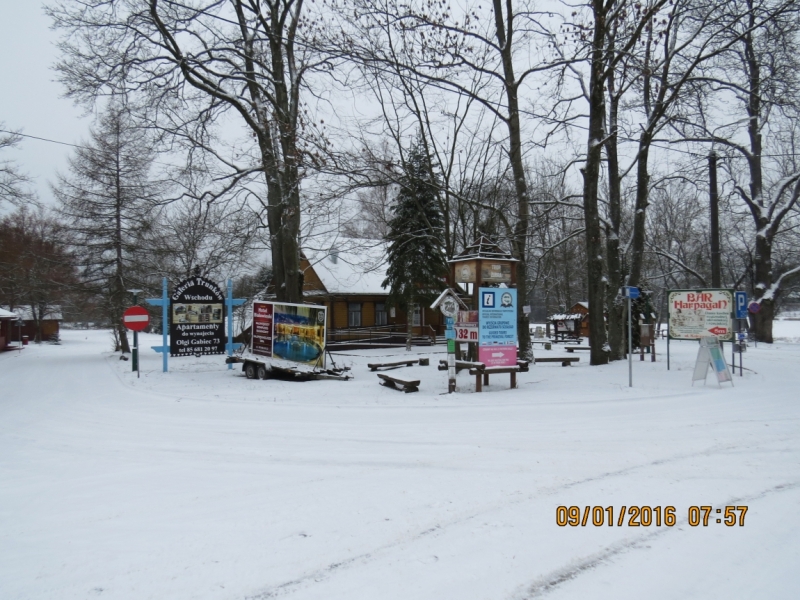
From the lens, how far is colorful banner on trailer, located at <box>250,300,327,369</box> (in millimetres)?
17078

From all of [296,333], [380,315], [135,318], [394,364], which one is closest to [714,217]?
[394,364]

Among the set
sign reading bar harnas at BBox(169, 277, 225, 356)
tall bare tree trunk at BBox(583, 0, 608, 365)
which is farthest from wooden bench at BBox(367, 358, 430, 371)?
tall bare tree trunk at BBox(583, 0, 608, 365)

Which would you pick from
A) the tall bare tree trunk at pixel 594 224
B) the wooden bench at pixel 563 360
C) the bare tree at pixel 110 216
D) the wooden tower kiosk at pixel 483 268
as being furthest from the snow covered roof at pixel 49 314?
the tall bare tree trunk at pixel 594 224

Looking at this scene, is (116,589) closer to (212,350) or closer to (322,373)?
(322,373)

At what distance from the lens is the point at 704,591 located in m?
3.97

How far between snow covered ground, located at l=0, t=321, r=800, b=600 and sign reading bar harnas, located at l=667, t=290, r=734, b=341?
328 cm


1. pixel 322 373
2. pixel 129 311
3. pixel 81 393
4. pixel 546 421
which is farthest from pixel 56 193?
pixel 546 421

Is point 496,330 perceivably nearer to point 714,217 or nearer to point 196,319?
point 714,217

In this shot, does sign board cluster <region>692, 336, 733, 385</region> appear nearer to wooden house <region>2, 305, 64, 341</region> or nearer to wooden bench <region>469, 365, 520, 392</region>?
wooden bench <region>469, 365, 520, 392</region>

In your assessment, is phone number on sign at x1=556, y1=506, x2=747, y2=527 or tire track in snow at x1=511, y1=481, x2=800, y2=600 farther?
phone number on sign at x1=556, y1=506, x2=747, y2=527

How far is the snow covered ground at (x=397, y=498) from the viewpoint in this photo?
13.6ft

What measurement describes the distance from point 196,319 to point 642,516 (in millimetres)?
16011

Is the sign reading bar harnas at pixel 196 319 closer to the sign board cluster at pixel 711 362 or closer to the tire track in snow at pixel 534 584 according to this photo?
the sign board cluster at pixel 711 362

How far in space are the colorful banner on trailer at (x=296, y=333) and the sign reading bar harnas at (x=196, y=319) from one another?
2.34m
